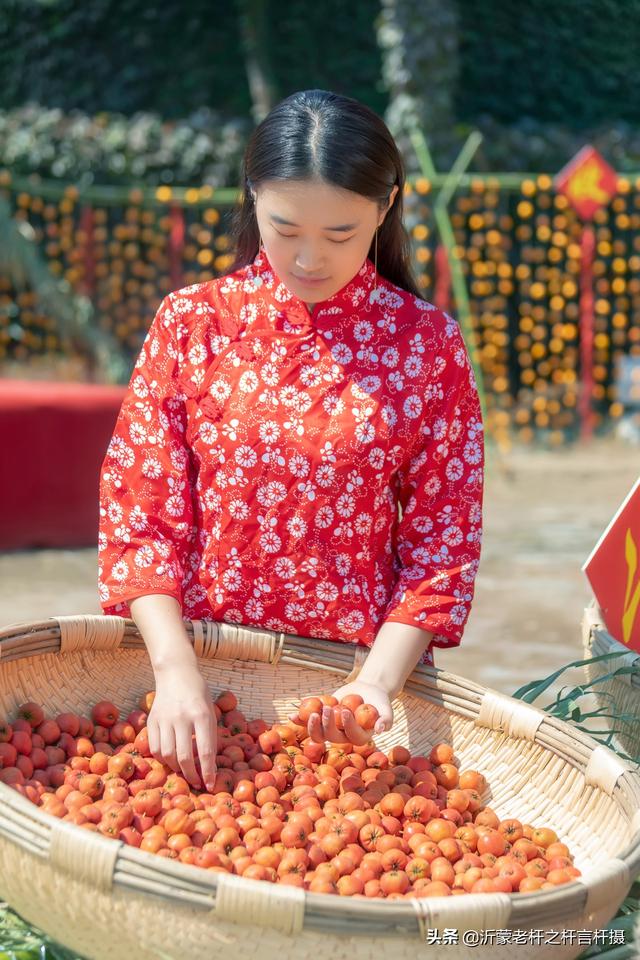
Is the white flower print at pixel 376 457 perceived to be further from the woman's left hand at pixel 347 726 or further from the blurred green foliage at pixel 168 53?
the blurred green foliage at pixel 168 53

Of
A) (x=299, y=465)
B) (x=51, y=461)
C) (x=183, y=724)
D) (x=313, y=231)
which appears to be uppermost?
(x=313, y=231)

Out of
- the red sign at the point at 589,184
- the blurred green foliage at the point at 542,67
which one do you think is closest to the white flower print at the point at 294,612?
the red sign at the point at 589,184

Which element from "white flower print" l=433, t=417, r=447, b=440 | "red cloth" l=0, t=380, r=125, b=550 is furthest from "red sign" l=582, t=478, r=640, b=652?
"red cloth" l=0, t=380, r=125, b=550

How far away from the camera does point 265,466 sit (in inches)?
77.5

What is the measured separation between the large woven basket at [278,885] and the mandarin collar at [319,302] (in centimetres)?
51

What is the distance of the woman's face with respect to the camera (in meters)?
1.82

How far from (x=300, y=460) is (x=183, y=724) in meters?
0.44

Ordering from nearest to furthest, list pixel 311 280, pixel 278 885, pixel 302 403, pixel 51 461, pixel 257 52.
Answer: pixel 278 885
pixel 311 280
pixel 302 403
pixel 51 461
pixel 257 52

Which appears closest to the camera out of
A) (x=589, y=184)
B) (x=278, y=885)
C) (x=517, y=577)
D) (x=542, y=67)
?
(x=278, y=885)

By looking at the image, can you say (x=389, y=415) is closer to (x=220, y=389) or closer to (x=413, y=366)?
(x=413, y=366)

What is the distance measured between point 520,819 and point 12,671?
0.80 meters

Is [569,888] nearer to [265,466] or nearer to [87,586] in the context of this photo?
[265,466]

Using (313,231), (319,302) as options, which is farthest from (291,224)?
(319,302)

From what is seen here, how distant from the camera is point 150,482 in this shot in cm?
201
